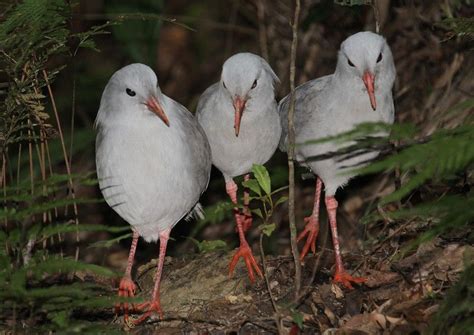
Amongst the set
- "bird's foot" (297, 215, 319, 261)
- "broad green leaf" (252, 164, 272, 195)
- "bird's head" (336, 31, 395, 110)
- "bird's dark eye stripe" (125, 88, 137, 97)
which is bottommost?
"bird's foot" (297, 215, 319, 261)

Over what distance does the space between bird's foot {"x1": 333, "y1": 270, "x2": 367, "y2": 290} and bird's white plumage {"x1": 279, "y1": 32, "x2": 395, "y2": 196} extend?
704 millimetres

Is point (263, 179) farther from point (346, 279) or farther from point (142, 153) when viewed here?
point (346, 279)

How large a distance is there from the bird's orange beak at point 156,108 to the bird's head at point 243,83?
597mm

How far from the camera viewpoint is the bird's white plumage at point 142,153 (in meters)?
5.86

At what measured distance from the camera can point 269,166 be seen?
8.54 m

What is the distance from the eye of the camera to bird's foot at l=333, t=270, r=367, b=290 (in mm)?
6195

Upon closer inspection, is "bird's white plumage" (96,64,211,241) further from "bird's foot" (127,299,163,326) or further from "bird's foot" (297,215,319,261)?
"bird's foot" (297,215,319,261)

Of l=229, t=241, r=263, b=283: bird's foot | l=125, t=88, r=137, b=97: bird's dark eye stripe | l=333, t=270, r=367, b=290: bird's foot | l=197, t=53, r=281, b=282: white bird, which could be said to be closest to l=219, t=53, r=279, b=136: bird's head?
l=197, t=53, r=281, b=282: white bird

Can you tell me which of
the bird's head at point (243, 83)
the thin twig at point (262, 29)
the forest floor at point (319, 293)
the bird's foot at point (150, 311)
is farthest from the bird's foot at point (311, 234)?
the thin twig at point (262, 29)

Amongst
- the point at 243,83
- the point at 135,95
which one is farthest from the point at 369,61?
the point at 135,95

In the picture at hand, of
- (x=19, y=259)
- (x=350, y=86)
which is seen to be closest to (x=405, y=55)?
(x=350, y=86)

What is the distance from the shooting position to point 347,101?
6188 millimetres

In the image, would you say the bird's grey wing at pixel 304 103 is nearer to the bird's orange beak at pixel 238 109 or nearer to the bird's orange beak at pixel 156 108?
the bird's orange beak at pixel 238 109

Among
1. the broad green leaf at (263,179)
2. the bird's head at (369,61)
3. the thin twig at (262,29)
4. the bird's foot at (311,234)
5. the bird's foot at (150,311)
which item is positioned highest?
the bird's head at (369,61)
